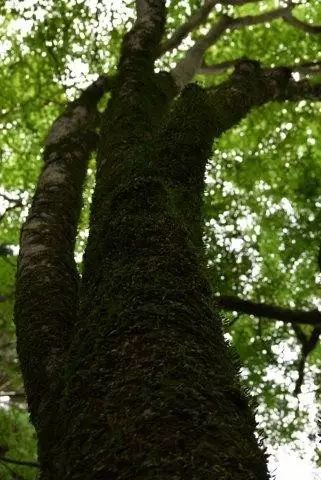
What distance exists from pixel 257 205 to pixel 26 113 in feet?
19.5

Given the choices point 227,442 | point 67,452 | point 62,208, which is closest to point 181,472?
point 227,442

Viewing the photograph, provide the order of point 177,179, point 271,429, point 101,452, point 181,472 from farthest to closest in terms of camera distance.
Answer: point 271,429, point 177,179, point 101,452, point 181,472

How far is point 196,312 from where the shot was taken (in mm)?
2461

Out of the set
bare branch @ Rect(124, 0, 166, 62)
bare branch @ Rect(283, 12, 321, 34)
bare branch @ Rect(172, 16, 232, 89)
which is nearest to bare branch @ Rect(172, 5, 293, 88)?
bare branch @ Rect(172, 16, 232, 89)

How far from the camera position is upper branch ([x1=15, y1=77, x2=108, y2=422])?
316cm

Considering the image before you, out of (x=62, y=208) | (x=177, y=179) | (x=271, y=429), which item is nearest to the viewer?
(x=177, y=179)

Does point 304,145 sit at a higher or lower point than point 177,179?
higher

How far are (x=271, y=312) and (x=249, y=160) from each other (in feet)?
15.5

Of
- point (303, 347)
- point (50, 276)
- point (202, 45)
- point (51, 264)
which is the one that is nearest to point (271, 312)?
point (303, 347)

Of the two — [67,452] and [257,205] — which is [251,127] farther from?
[67,452]

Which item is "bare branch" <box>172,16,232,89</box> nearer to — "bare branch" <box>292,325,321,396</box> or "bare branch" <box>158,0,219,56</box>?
"bare branch" <box>158,0,219,56</box>

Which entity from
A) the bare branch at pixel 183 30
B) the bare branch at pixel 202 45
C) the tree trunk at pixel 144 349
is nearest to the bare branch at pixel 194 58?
the bare branch at pixel 202 45

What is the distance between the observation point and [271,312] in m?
9.19

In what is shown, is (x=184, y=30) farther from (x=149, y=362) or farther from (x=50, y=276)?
(x=149, y=362)
